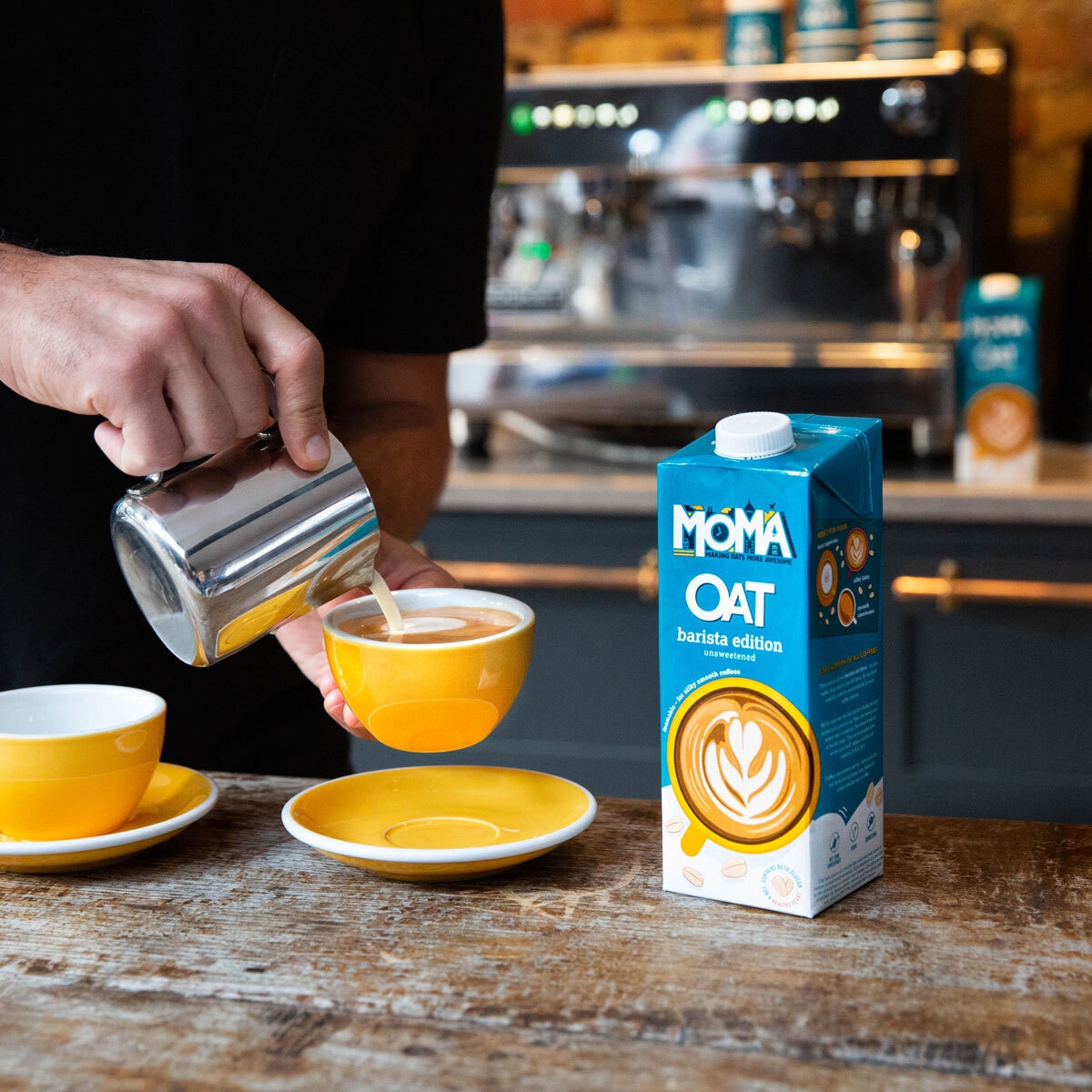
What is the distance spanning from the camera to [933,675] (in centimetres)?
201

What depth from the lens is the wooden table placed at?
0.58 metres

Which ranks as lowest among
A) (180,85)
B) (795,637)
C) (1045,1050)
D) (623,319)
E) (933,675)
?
(933,675)

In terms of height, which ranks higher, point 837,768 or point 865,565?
point 865,565

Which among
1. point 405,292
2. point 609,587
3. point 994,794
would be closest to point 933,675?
point 994,794

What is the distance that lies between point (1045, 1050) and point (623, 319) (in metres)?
1.84

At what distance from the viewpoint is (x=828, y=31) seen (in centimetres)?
213

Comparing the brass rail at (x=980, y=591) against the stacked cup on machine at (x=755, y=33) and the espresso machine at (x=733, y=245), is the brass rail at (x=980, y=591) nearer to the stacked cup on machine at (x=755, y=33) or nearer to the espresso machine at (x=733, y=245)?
the espresso machine at (x=733, y=245)

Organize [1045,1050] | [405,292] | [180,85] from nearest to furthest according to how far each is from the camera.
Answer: [1045,1050], [180,85], [405,292]

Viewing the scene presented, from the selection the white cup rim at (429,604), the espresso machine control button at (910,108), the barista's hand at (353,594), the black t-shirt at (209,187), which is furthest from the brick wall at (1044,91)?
the white cup rim at (429,604)

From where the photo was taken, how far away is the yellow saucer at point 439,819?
744mm

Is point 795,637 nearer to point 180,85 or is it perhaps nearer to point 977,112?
point 180,85

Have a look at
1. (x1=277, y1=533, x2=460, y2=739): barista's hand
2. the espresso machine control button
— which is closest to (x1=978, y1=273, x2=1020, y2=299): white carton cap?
the espresso machine control button

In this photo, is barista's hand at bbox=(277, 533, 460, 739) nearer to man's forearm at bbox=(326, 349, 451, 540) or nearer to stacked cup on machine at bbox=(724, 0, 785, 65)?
man's forearm at bbox=(326, 349, 451, 540)

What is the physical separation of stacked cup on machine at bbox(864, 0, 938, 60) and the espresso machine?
0.03 m
